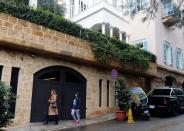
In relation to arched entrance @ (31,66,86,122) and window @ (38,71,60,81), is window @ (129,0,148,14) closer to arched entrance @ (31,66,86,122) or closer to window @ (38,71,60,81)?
arched entrance @ (31,66,86,122)

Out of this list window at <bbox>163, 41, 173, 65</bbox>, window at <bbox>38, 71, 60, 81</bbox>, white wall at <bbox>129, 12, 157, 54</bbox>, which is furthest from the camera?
window at <bbox>163, 41, 173, 65</bbox>

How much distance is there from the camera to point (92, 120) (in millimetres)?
15195

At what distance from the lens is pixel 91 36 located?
1677cm

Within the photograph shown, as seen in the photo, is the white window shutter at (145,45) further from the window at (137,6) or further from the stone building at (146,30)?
the window at (137,6)

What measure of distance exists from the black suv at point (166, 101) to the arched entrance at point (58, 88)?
4461 millimetres

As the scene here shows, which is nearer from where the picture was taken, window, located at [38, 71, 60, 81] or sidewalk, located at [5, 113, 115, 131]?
sidewalk, located at [5, 113, 115, 131]

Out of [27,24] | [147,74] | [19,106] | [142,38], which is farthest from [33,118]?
[142,38]

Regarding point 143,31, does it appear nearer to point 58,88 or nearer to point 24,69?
point 58,88

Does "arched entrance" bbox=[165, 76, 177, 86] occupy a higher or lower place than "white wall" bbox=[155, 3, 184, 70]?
lower

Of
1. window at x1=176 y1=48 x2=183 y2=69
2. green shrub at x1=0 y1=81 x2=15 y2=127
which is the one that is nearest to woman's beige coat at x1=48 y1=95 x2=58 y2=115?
green shrub at x1=0 y1=81 x2=15 y2=127

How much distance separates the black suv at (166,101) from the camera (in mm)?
16266

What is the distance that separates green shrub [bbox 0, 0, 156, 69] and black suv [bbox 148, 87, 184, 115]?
321 cm

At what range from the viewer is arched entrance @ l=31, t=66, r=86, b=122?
44.8 feet

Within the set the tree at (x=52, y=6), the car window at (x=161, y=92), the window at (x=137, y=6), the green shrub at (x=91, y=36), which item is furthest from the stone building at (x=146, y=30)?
the window at (x=137, y=6)
